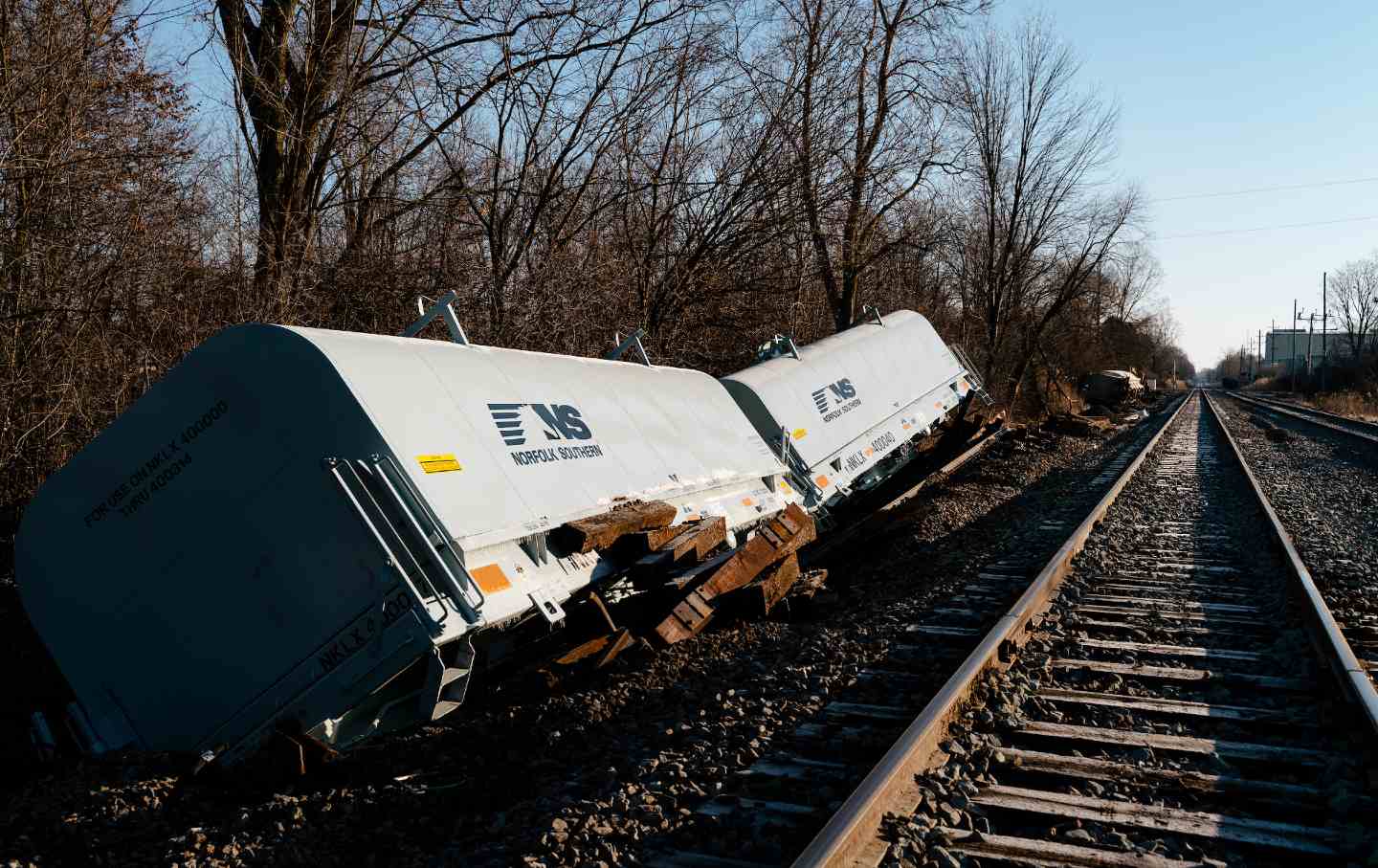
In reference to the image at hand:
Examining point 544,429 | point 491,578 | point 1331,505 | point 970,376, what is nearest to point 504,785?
point 491,578

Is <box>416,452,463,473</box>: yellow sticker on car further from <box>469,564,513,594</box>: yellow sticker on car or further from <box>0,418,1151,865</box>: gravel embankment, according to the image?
<box>0,418,1151,865</box>: gravel embankment

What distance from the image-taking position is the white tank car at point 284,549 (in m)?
5.18

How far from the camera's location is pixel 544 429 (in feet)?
22.6

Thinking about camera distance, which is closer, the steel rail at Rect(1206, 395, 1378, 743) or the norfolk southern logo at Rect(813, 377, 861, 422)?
the steel rail at Rect(1206, 395, 1378, 743)

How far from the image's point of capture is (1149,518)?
11.3m

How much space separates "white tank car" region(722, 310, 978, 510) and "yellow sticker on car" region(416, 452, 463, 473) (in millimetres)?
5732

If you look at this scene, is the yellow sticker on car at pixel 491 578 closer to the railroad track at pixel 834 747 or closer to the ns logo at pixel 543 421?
the ns logo at pixel 543 421

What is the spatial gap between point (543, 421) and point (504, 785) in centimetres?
300

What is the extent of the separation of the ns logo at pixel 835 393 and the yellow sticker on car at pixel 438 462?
717 centimetres

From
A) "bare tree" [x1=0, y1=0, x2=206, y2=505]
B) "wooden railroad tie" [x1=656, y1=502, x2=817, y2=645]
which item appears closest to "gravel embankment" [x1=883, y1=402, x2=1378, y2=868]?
"wooden railroad tie" [x1=656, y1=502, x2=817, y2=645]

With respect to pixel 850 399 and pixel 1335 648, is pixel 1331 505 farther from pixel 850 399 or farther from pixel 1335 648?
pixel 1335 648

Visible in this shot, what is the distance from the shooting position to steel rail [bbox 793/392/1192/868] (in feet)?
10.8

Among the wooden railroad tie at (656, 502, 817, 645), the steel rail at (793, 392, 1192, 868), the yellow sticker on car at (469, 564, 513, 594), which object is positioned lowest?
the steel rail at (793, 392, 1192, 868)

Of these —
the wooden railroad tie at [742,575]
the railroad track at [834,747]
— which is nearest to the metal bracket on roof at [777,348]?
the wooden railroad tie at [742,575]
